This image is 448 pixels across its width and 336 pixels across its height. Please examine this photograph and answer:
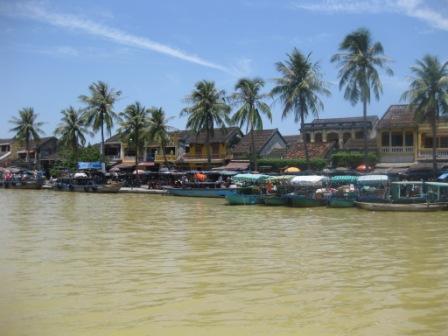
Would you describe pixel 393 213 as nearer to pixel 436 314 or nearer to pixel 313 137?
pixel 436 314

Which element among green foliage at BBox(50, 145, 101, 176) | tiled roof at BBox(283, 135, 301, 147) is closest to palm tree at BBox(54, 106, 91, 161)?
green foliage at BBox(50, 145, 101, 176)

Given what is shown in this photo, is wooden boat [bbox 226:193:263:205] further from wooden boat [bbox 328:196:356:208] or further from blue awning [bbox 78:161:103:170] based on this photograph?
blue awning [bbox 78:161:103:170]

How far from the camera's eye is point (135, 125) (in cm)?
6619

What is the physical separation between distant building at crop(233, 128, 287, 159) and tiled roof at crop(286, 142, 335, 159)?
459 cm

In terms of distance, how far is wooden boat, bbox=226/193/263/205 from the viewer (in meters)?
39.8

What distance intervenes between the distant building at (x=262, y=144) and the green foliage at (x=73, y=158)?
2117 cm

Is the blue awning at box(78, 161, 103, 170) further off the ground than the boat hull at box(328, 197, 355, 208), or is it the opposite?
the blue awning at box(78, 161, 103, 170)

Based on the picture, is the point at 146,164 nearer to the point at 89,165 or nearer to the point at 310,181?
the point at 89,165

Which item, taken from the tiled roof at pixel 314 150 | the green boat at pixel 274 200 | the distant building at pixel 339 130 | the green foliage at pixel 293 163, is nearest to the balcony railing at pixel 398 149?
the green foliage at pixel 293 163

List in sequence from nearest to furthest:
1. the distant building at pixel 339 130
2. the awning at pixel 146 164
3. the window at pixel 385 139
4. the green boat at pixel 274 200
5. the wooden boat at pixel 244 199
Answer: the green boat at pixel 274 200 < the wooden boat at pixel 244 199 < the window at pixel 385 139 < the distant building at pixel 339 130 < the awning at pixel 146 164

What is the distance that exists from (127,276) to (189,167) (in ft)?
179

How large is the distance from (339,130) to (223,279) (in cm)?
4793

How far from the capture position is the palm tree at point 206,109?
5838cm

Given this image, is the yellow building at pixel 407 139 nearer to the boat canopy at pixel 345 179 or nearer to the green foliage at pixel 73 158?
the boat canopy at pixel 345 179
